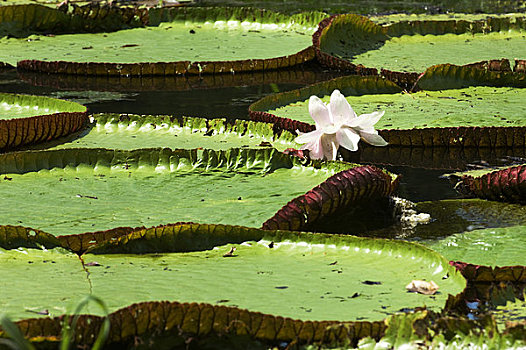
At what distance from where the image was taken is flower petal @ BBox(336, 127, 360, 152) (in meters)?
3.03

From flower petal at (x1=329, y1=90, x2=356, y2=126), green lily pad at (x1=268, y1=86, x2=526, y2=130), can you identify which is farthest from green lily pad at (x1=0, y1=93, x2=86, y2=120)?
flower petal at (x1=329, y1=90, x2=356, y2=126)

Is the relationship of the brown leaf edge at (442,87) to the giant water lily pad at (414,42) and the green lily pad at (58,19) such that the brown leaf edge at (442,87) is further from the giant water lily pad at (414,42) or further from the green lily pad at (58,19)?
the green lily pad at (58,19)

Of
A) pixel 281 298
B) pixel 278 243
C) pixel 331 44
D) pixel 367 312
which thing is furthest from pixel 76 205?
pixel 331 44

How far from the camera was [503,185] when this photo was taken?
2.88m

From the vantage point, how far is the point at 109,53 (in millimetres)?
5289

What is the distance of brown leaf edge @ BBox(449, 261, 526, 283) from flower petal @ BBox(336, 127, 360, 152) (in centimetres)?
82

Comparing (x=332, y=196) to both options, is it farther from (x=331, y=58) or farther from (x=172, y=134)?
(x=331, y=58)

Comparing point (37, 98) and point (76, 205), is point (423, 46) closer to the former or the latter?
point (37, 98)

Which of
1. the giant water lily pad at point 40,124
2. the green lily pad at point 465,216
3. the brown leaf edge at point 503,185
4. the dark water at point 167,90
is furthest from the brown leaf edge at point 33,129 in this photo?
the brown leaf edge at point 503,185

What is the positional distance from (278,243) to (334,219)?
40 cm

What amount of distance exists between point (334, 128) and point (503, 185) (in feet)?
1.97

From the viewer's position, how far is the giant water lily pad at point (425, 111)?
11.8ft

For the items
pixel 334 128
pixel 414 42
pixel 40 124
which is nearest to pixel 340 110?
pixel 334 128

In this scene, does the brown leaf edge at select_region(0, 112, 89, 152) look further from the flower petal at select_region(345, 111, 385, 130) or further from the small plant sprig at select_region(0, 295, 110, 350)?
the small plant sprig at select_region(0, 295, 110, 350)
